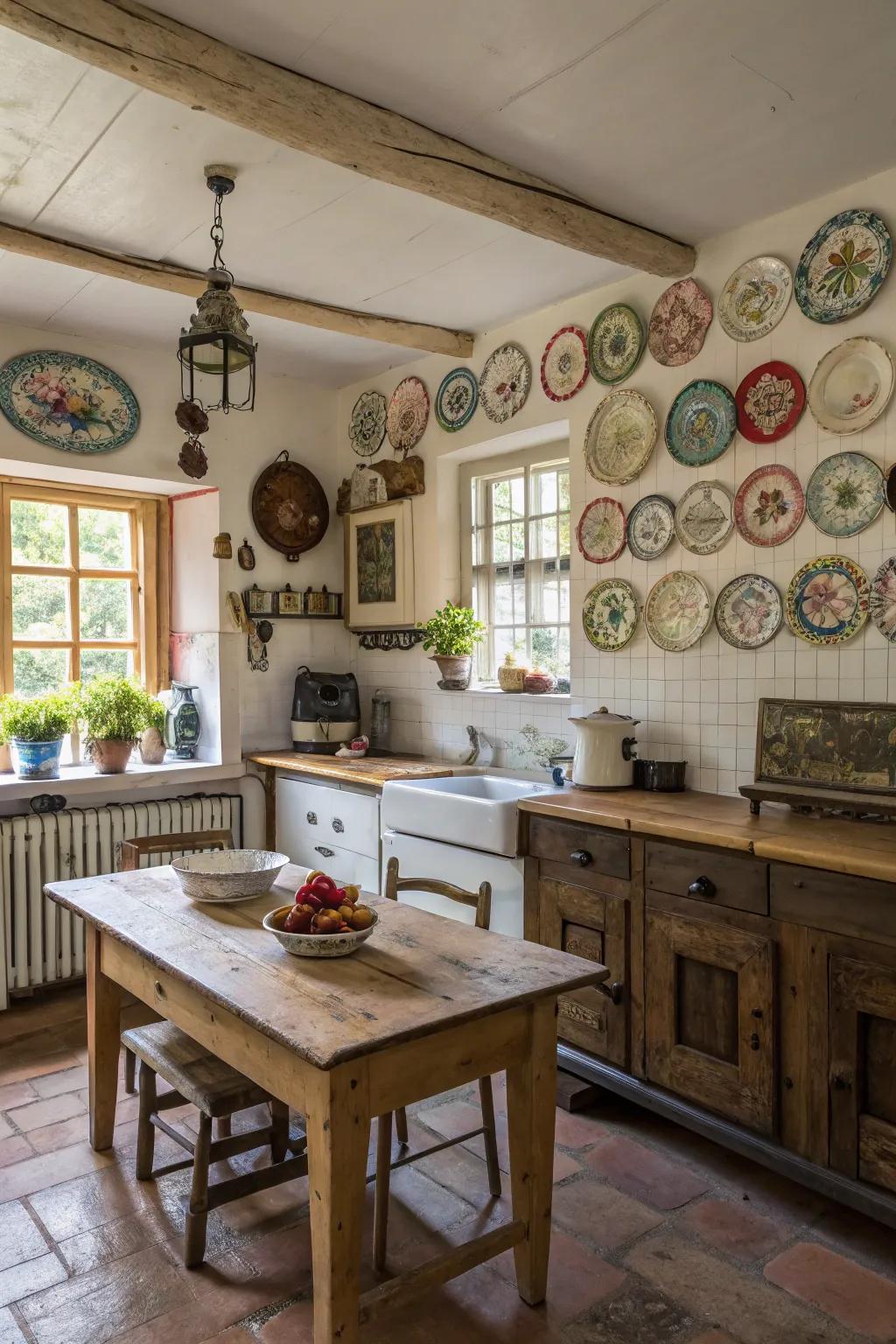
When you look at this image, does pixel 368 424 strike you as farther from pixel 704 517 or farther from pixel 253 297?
pixel 704 517

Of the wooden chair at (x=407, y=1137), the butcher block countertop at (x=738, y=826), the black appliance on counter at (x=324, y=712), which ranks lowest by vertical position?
the wooden chair at (x=407, y=1137)

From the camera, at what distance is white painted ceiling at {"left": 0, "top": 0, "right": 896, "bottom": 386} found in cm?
221

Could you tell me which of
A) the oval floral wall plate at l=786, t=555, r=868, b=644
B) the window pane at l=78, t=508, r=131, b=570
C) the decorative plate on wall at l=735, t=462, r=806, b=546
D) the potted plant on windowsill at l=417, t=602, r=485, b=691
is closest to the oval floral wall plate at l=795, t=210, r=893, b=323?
the decorative plate on wall at l=735, t=462, r=806, b=546

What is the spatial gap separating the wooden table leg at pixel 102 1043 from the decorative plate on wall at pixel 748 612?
2.29 metres

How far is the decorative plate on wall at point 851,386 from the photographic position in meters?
2.94

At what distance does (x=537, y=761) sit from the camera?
13.6ft

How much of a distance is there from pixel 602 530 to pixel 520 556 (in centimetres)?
68

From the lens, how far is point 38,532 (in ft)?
14.9

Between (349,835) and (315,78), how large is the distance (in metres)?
2.86

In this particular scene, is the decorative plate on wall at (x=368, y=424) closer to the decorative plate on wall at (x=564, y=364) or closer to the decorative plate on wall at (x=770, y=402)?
the decorative plate on wall at (x=564, y=364)

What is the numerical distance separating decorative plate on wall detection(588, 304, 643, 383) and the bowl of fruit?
2422mm

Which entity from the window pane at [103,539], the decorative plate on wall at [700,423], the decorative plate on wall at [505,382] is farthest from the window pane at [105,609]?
the decorative plate on wall at [700,423]

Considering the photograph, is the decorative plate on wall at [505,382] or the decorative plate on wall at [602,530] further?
the decorative plate on wall at [505,382]

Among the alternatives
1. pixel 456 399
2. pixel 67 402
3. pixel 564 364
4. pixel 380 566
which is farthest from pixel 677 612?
pixel 67 402
